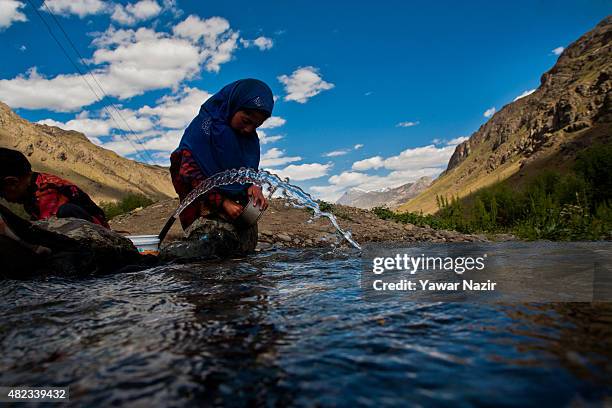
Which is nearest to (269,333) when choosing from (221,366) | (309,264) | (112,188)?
(221,366)

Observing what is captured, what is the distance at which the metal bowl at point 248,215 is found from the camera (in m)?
4.29

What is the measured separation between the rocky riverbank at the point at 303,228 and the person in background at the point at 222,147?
2.92 m

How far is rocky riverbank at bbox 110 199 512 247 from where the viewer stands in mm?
7898

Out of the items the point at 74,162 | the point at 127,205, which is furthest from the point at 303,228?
the point at 74,162

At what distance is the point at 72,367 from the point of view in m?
1.22

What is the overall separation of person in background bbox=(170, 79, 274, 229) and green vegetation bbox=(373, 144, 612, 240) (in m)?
5.96

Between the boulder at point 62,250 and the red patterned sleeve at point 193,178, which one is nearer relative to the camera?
the boulder at point 62,250

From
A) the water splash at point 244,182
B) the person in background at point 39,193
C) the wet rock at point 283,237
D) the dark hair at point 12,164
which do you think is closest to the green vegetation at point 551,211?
the wet rock at point 283,237

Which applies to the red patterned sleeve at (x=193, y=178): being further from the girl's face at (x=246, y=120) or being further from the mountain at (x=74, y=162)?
the mountain at (x=74, y=162)

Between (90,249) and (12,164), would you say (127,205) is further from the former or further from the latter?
(90,249)

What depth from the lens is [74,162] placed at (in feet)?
514

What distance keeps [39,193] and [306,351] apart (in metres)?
4.28

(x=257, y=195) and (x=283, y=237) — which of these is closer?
(x=257, y=195)

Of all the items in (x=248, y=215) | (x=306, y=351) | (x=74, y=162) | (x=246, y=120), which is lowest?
(x=306, y=351)
